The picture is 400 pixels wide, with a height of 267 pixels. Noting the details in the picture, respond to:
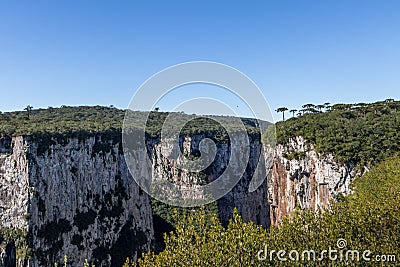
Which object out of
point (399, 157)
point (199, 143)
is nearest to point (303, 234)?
point (399, 157)

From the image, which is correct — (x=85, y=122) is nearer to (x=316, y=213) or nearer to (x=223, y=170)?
(x=223, y=170)

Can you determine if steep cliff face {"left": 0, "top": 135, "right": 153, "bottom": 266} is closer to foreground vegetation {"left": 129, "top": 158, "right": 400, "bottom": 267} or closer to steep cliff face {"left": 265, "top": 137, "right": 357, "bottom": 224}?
steep cliff face {"left": 265, "top": 137, "right": 357, "bottom": 224}

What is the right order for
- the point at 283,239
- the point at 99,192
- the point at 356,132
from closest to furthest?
the point at 283,239
the point at 356,132
the point at 99,192

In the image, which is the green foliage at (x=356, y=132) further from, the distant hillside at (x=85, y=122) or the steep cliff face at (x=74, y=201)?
the steep cliff face at (x=74, y=201)

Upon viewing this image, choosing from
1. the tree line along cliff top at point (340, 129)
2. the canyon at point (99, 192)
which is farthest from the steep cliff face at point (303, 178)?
the tree line along cliff top at point (340, 129)

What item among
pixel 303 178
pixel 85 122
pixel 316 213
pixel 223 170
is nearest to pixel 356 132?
pixel 303 178

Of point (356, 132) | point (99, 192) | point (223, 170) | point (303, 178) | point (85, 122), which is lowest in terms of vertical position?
point (99, 192)
